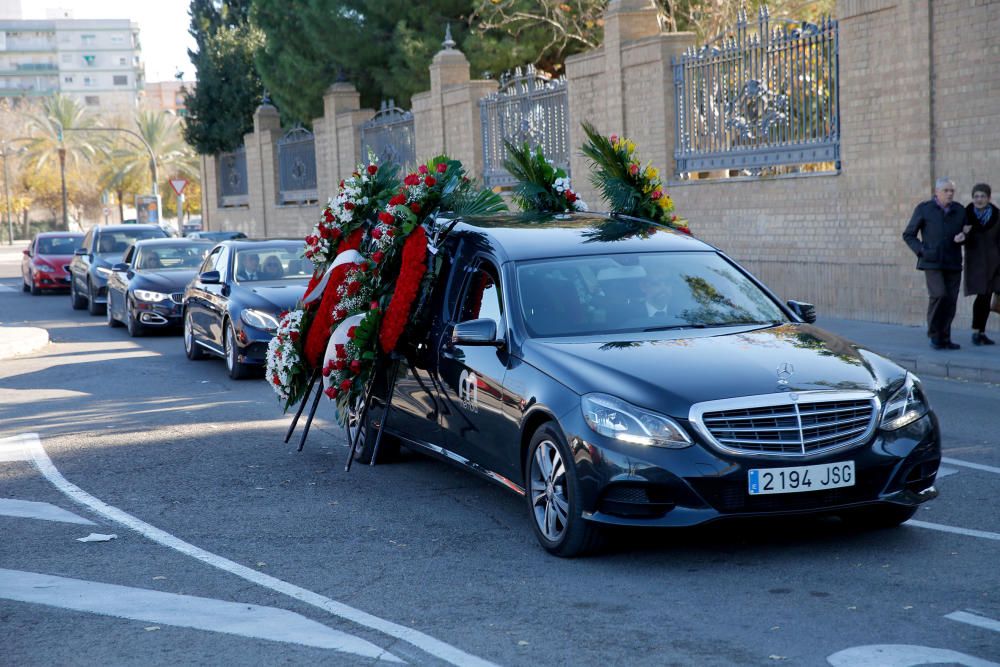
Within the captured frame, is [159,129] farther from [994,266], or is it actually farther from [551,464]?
[551,464]

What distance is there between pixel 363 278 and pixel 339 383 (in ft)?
2.42

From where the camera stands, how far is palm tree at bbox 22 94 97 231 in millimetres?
85188

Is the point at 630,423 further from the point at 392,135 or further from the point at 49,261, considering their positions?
the point at 49,261

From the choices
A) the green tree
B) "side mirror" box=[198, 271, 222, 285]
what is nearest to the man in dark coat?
"side mirror" box=[198, 271, 222, 285]

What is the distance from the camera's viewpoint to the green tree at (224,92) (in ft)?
149

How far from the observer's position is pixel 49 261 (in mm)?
32250

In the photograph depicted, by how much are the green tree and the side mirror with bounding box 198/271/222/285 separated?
99.5 ft

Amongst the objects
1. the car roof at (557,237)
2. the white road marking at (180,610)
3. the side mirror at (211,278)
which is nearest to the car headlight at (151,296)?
the side mirror at (211,278)

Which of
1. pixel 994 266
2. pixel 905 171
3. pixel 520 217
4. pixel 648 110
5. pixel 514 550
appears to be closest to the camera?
pixel 514 550

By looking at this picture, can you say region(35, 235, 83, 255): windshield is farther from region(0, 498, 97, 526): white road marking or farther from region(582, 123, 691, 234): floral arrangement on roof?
region(0, 498, 97, 526): white road marking

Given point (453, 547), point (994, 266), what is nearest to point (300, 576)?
point (453, 547)

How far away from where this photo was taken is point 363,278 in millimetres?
9016

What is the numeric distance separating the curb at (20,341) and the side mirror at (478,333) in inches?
506

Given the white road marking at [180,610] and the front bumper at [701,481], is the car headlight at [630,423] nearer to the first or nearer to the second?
the front bumper at [701,481]
